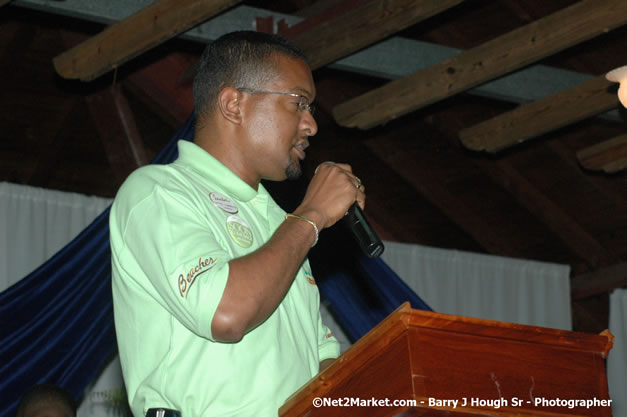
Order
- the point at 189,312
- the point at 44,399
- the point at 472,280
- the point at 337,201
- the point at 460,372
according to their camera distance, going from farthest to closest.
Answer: the point at 472,280 → the point at 44,399 → the point at 337,201 → the point at 189,312 → the point at 460,372

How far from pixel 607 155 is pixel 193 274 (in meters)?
3.86

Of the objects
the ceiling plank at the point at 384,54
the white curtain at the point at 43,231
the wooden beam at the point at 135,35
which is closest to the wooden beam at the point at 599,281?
the ceiling plank at the point at 384,54

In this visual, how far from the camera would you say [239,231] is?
4.83 ft

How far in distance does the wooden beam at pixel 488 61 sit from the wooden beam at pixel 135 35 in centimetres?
108

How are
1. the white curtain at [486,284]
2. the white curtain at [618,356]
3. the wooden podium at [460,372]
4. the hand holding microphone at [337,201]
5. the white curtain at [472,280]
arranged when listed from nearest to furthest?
1. the wooden podium at [460,372]
2. the hand holding microphone at [337,201]
3. the white curtain at [472,280]
4. the white curtain at [618,356]
5. the white curtain at [486,284]

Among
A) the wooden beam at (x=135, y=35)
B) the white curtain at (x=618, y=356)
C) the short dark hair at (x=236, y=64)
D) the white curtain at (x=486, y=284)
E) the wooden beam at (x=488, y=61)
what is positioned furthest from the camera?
the white curtain at (x=486, y=284)

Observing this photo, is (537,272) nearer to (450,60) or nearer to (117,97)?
(450,60)

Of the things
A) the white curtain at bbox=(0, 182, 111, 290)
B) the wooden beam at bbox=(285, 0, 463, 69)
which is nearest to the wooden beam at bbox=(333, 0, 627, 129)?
the wooden beam at bbox=(285, 0, 463, 69)

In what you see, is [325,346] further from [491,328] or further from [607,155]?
[607,155]

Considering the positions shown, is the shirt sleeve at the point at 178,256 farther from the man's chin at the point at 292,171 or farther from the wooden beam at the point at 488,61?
the wooden beam at the point at 488,61

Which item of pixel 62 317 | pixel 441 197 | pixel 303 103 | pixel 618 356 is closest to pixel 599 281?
pixel 618 356

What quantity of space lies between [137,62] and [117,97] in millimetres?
319

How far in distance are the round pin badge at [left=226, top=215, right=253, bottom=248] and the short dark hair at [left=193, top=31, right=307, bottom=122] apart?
11.3 inches

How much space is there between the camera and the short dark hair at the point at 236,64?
5.49 ft
